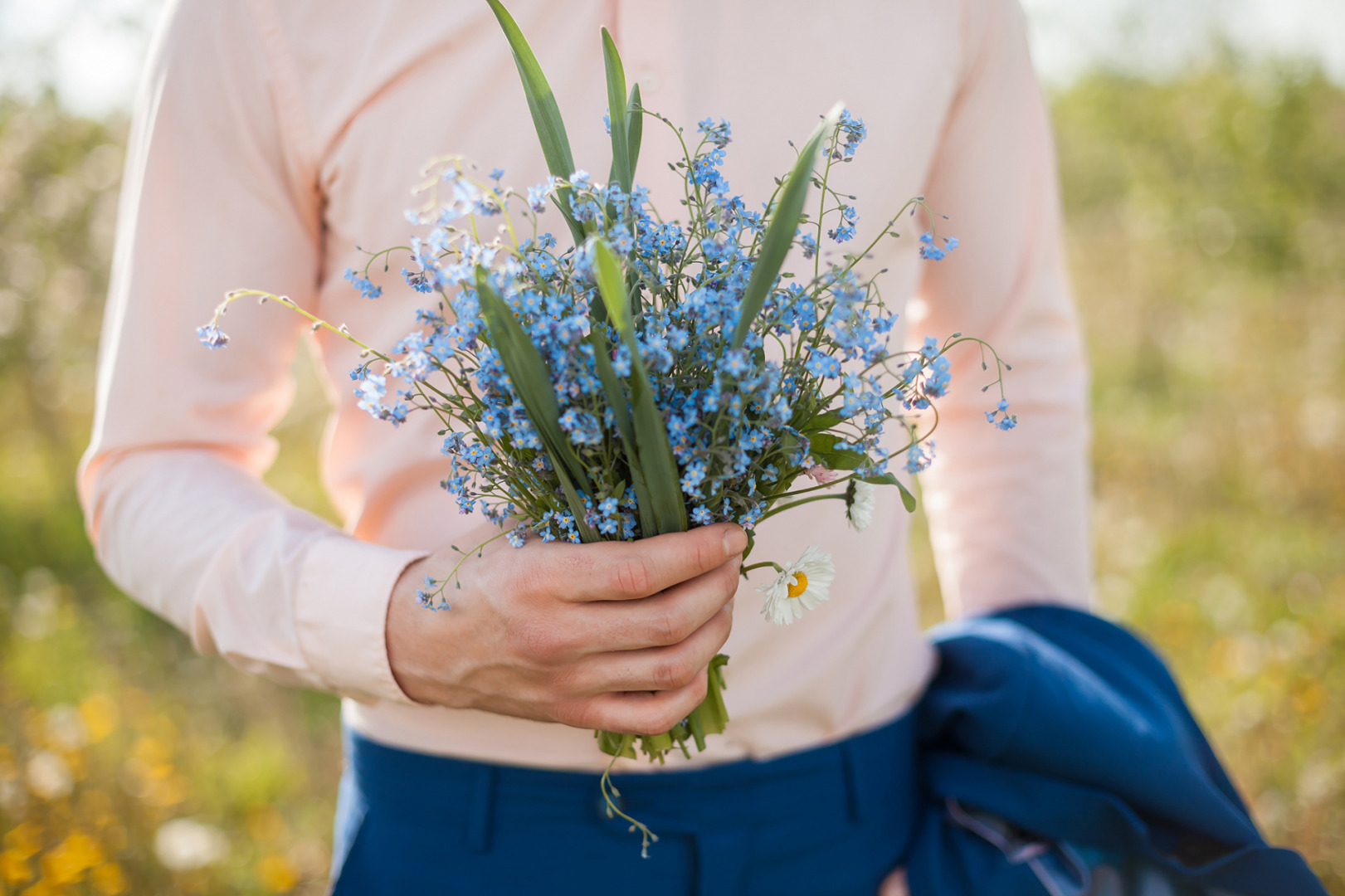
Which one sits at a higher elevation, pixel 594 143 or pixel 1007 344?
pixel 594 143

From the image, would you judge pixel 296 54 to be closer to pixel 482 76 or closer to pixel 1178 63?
pixel 482 76

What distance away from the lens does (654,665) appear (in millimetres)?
905

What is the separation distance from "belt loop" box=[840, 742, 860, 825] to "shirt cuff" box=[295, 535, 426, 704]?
66 cm

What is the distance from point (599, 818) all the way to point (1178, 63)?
9.90 meters

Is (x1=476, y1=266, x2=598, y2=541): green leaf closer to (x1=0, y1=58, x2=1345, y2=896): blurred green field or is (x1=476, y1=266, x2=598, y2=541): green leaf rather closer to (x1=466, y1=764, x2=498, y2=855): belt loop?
(x1=466, y1=764, x2=498, y2=855): belt loop

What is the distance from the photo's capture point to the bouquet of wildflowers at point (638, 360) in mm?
714

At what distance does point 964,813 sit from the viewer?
4.65ft

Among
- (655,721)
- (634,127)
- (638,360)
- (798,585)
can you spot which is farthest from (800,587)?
(634,127)

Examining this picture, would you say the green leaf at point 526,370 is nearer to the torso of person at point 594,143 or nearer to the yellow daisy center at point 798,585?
the yellow daisy center at point 798,585

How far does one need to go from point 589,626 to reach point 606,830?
48 centimetres

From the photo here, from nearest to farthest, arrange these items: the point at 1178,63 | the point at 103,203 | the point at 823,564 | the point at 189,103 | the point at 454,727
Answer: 1. the point at 823,564
2. the point at 189,103
3. the point at 454,727
4. the point at 103,203
5. the point at 1178,63

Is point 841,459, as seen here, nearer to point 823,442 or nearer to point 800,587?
point 823,442

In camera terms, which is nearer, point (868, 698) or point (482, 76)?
point (482, 76)

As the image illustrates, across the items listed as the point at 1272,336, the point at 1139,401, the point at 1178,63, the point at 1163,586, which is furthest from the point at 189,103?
the point at 1178,63
